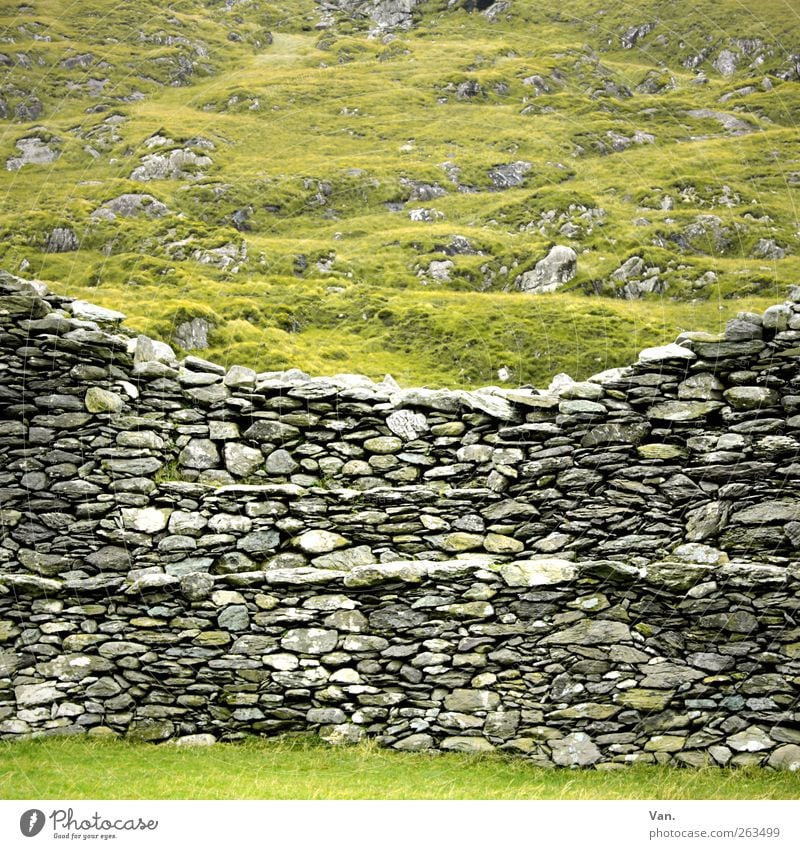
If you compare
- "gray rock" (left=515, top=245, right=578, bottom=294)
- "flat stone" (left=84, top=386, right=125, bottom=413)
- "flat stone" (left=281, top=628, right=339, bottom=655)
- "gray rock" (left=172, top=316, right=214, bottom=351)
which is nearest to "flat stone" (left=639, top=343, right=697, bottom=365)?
"flat stone" (left=281, top=628, right=339, bottom=655)

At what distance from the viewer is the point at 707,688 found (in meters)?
9.48

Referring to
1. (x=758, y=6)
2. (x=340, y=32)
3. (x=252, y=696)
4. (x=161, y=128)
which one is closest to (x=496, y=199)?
(x=340, y=32)

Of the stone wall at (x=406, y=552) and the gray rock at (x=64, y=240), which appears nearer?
the stone wall at (x=406, y=552)

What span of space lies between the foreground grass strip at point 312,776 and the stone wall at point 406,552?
10.1 inches

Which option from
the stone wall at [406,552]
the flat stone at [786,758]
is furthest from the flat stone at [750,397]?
the flat stone at [786,758]

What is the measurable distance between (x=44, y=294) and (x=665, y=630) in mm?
9735

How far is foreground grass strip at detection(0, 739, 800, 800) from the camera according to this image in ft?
27.9

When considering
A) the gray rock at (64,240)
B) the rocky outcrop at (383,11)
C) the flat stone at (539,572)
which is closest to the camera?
the flat stone at (539,572)

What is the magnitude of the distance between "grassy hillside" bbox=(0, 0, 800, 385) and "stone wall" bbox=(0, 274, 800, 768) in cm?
830

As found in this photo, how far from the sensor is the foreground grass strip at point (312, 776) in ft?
27.9

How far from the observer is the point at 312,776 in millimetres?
8914

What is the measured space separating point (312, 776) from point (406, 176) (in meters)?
31.9

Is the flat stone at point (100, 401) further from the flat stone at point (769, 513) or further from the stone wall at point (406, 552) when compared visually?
the flat stone at point (769, 513)

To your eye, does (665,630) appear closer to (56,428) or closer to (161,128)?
(56,428)
